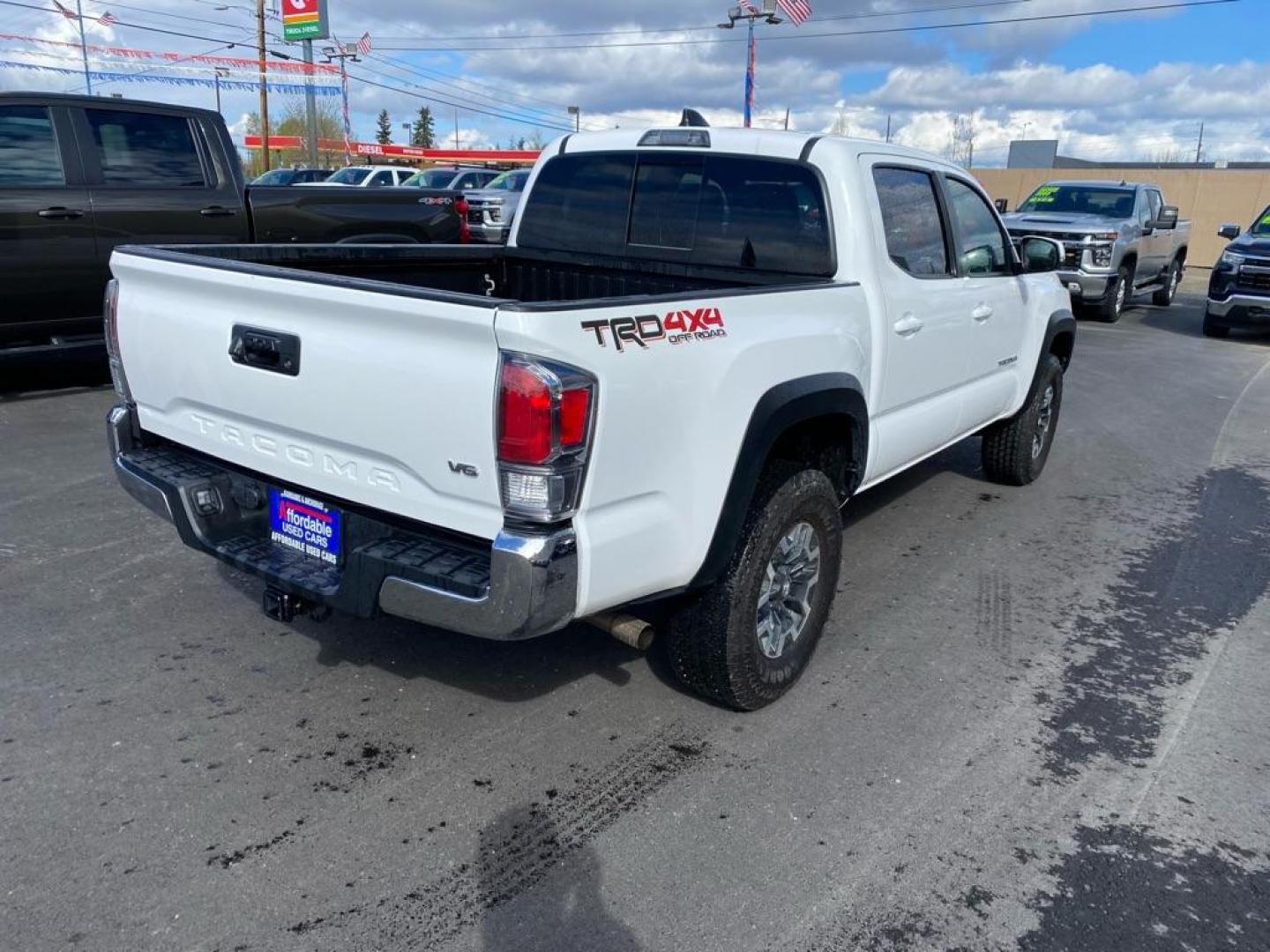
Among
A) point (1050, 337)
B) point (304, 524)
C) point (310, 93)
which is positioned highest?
point (310, 93)

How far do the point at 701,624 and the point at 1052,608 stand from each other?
2149 millimetres

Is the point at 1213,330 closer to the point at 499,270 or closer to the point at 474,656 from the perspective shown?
the point at 499,270

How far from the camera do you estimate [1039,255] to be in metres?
5.54

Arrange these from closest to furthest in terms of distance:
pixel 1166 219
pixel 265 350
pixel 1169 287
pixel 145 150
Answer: pixel 265 350 → pixel 145 150 → pixel 1166 219 → pixel 1169 287

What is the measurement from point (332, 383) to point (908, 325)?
2405 mm

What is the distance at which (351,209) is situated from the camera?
883cm

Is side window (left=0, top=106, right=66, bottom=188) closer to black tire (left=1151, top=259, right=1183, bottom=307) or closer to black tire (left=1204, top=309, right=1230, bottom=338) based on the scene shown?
black tire (left=1204, top=309, right=1230, bottom=338)

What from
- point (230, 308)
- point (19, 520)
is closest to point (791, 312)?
point (230, 308)

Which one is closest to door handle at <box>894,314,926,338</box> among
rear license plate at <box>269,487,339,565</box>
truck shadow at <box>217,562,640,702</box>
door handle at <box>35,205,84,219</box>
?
truck shadow at <box>217,562,640,702</box>

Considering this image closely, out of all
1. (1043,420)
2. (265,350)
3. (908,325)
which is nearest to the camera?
(265,350)

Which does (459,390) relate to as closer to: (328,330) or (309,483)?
(328,330)

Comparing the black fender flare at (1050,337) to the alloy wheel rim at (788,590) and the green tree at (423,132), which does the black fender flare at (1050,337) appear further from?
the green tree at (423,132)

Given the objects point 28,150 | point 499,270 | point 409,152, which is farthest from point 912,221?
point 409,152

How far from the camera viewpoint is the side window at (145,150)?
7.42 metres
